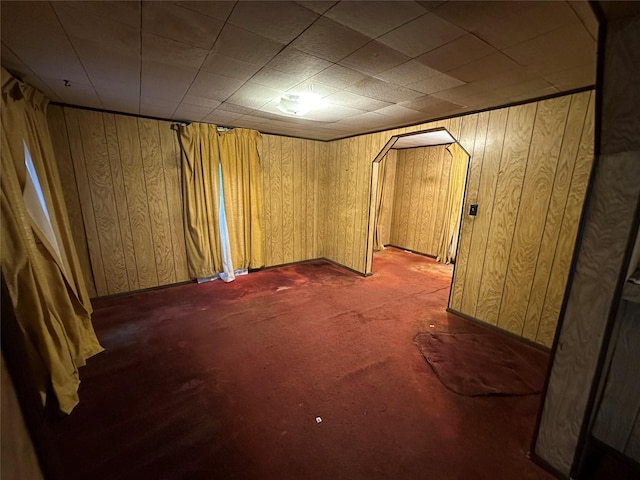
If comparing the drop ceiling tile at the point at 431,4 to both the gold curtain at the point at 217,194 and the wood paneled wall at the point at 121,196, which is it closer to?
the gold curtain at the point at 217,194

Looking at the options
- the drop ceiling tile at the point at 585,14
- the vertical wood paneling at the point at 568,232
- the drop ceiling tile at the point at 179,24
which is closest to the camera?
the drop ceiling tile at the point at 585,14

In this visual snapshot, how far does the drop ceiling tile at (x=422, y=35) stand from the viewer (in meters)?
1.18

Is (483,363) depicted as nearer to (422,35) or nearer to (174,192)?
(422,35)

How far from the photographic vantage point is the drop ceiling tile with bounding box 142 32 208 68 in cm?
138

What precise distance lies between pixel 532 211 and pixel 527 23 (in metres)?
1.65

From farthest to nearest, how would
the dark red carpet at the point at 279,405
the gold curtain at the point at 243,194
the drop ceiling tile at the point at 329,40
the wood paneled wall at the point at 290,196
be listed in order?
the wood paneled wall at the point at 290,196, the gold curtain at the point at 243,194, the dark red carpet at the point at 279,405, the drop ceiling tile at the point at 329,40

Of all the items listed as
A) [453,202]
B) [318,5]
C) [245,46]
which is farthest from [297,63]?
[453,202]

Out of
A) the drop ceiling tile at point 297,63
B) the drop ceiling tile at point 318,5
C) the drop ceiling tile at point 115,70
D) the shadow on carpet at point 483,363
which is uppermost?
the drop ceiling tile at point 297,63

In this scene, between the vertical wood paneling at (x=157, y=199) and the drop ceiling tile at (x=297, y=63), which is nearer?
the drop ceiling tile at (x=297, y=63)

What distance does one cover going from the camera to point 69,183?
9.14 feet

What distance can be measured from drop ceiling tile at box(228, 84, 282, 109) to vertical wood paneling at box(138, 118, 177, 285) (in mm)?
1401

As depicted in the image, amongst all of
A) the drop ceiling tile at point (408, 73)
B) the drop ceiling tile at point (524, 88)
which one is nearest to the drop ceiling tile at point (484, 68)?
the drop ceiling tile at point (408, 73)

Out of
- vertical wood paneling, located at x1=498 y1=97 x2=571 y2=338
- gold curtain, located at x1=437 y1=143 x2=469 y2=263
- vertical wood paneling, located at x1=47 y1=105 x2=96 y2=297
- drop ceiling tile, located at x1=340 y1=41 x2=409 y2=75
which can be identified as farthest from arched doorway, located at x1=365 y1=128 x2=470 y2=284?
vertical wood paneling, located at x1=47 y1=105 x2=96 y2=297

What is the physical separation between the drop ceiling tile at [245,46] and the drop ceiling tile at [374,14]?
0.40 m
